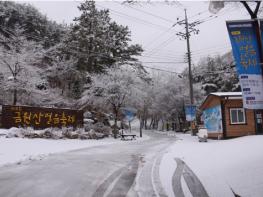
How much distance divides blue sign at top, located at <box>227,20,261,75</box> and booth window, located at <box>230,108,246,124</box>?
19.3m

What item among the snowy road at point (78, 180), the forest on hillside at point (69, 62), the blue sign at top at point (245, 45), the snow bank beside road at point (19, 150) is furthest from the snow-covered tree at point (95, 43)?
the blue sign at top at point (245, 45)

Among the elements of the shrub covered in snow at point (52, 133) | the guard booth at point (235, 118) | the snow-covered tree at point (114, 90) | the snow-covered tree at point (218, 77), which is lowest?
the shrub covered in snow at point (52, 133)

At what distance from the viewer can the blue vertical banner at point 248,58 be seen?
19.9 feet

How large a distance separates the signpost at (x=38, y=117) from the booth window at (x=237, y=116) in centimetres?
1281

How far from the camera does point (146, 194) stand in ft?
22.0

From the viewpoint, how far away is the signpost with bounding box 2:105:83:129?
21672 millimetres

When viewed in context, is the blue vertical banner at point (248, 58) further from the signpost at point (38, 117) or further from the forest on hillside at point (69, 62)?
the forest on hillside at point (69, 62)

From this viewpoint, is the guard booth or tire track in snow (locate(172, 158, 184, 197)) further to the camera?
the guard booth

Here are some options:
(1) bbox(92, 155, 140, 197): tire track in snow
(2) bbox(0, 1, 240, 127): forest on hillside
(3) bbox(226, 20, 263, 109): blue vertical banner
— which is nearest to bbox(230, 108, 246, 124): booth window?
(2) bbox(0, 1, 240, 127): forest on hillside

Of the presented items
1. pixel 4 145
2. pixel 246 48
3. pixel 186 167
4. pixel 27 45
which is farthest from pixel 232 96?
pixel 27 45

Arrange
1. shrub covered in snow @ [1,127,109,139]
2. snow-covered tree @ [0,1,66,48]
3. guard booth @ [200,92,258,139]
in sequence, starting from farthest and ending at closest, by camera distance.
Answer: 1. snow-covered tree @ [0,1,66,48]
2. guard booth @ [200,92,258,139]
3. shrub covered in snow @ [1,127,109,139]

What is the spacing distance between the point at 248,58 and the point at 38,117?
1990 cm

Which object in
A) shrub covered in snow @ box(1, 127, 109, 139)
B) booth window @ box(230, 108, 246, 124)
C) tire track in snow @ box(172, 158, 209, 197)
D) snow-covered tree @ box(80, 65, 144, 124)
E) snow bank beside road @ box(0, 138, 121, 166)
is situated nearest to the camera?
tire track in snow @ box(172, 158, 209, 197)

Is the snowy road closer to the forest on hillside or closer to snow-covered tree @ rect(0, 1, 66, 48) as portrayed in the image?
the forest on hillside
